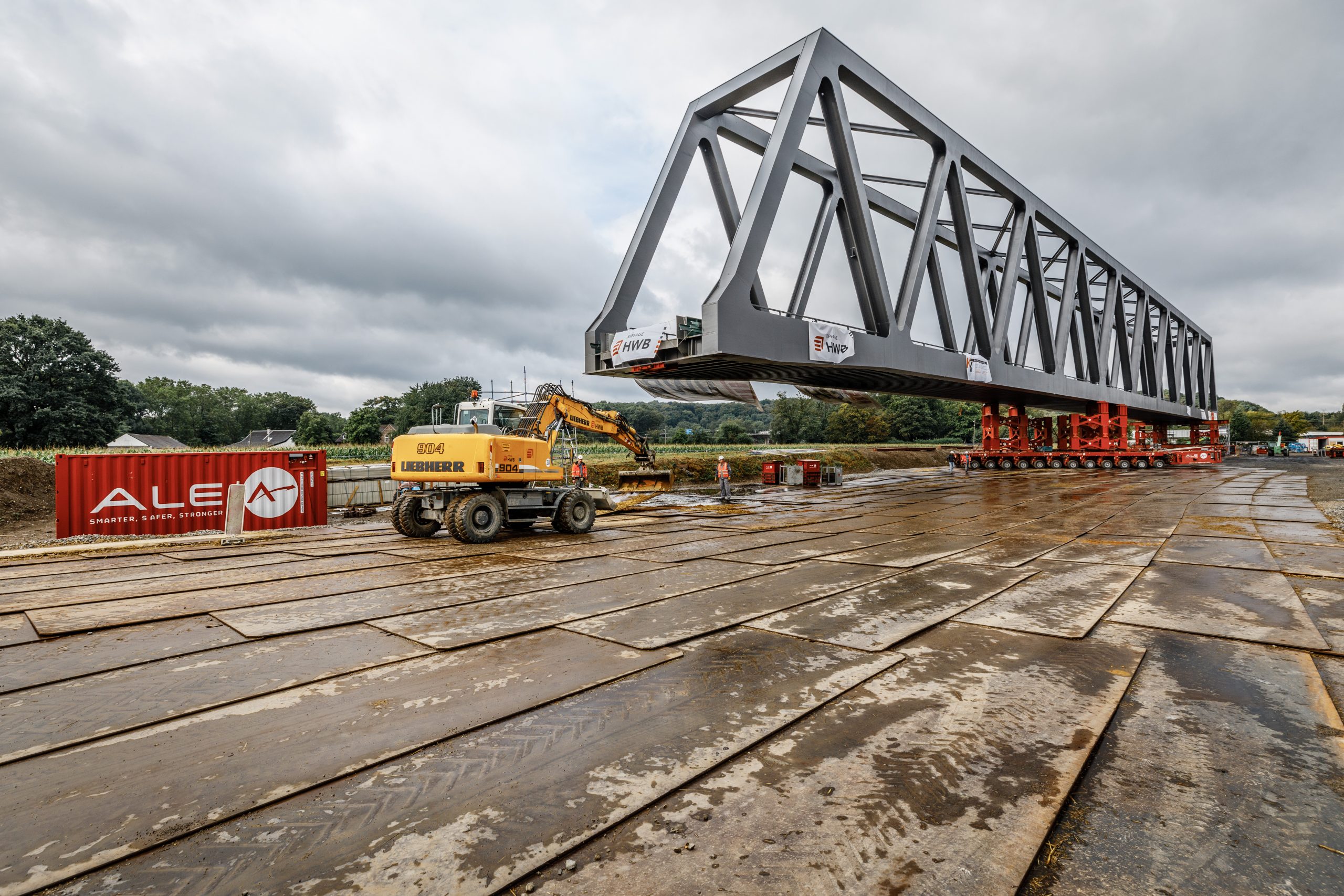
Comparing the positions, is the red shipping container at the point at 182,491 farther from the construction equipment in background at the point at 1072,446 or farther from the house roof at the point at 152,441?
the house roof at the point at 152,441

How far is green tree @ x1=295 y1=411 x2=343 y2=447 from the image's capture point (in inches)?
3349

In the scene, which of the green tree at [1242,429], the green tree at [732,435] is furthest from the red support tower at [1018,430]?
the green tree at [1242,429]

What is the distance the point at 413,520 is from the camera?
38.3 feet

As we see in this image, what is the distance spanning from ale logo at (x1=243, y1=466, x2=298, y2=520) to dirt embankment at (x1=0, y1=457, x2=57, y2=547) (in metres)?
4.87

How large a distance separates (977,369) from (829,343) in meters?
10.6

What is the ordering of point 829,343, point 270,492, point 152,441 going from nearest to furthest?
Answer: point 270,492 → point 829,343 → point 152,441

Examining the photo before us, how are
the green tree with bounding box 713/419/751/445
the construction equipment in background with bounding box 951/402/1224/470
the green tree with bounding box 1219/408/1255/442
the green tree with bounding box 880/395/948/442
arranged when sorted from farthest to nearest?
1. the green tree with bounding box 1219/408/1255/442
2. the green tree with bounding box 880/395/948/442
3. the green tree with bounding box 713/419/751/445
4. the construction equipment in background with bounding box 951/402/1224/470

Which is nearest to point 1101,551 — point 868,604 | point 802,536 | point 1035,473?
point 802,536

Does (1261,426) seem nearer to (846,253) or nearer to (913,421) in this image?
(913,421)

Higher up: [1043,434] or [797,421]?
[797,421]

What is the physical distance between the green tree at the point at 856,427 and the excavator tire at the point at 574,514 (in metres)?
75.6

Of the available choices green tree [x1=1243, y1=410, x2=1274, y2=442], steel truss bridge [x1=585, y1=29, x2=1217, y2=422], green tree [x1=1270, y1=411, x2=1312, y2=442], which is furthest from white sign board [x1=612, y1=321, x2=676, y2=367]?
green tree [x1=1270, y1=411, x2=1312, y2=442]

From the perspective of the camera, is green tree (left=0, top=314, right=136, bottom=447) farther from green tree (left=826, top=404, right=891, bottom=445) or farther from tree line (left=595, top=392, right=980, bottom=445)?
green tree (left=826, top=404, right=891, bottom=445)

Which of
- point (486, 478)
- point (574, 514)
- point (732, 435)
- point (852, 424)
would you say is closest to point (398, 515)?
point (486, 478)
